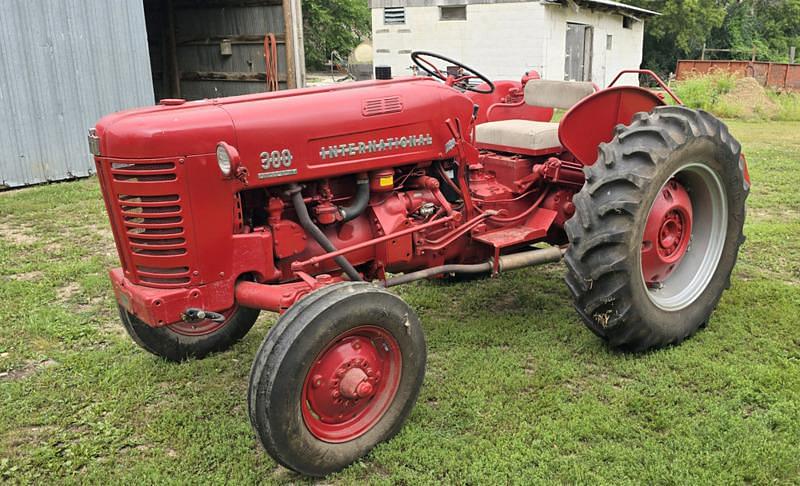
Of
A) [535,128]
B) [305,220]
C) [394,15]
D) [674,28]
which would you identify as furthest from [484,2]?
[674,28]

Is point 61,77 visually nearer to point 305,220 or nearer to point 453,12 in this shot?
point 305,220

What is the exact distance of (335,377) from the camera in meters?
2.88

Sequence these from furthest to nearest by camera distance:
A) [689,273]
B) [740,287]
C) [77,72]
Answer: [77,72] → [740,287] → [689,273]

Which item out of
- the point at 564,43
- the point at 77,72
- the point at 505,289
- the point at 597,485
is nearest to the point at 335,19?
the point at 564,43

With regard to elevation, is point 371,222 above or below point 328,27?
below

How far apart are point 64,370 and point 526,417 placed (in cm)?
251

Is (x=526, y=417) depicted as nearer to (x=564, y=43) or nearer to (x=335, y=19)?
(x=564, y=43)

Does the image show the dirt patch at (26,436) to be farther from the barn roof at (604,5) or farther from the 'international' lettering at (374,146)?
the barn roof at (604,5)

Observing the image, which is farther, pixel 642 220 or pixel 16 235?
pixel 16 235

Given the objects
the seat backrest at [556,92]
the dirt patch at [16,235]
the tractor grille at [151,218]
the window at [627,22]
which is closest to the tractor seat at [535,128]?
the seat backrest at [556,92]

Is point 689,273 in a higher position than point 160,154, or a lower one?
lower

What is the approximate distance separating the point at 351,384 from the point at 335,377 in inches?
2.9

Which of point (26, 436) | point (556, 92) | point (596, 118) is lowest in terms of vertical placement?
point (26, 436)

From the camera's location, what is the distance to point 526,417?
3.25 meters
